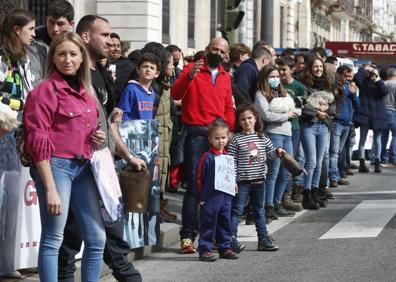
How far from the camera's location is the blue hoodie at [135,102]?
367 inches

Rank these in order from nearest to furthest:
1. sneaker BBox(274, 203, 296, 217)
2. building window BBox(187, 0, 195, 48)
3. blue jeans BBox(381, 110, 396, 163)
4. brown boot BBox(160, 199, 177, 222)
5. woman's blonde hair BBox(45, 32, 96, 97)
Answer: woman's blonde hair BBox(45, 32, 96, 97) < brown boot BBox(160, 199, 177, 222) < sneaker BBox(274, 203, 296, 217) < blue jeans BBox(381, 110, 396, 163) < building window BBox(187, 0, 195, 48)

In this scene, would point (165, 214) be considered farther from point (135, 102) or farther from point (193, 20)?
point (193, 20)

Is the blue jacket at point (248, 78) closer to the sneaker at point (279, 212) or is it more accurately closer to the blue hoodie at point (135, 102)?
the sneaker at point (279, 212)

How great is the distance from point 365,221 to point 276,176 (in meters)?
1.07

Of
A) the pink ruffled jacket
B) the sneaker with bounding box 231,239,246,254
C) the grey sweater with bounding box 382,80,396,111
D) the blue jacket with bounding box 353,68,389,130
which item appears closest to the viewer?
the pink ruffled jacket

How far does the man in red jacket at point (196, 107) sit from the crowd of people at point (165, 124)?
0.04 feet

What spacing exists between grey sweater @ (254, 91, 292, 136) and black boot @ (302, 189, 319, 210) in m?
1.54

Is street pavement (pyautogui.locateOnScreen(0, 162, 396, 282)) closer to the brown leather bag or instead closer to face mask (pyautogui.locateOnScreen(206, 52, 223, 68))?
the brown leather bag

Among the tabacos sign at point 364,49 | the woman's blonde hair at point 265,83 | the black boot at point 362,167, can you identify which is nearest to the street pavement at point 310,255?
the woman's blonde hair at point 265,83

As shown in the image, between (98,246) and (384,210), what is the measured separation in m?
6.87

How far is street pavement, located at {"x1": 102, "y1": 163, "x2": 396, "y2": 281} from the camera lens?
8461mm

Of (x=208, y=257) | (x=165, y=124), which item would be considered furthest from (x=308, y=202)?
(x=208, y=257)

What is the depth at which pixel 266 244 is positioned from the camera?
32.1ft

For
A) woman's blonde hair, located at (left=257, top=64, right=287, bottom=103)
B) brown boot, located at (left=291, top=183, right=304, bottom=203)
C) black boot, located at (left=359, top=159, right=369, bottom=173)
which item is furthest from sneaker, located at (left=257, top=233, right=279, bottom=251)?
black boot, located at (left=359, top=159, right=369, bottom=173)
